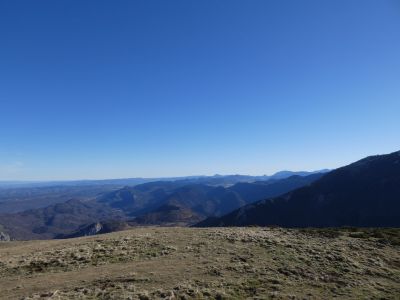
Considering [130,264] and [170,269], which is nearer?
[170,269]

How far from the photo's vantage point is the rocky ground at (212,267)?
23.5 metres

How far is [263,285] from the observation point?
24453mm

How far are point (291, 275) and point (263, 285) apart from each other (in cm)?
324

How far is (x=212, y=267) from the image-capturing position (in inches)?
1097

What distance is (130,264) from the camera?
97.6ft

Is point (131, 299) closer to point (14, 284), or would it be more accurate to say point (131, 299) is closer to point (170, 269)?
point (170, 269)

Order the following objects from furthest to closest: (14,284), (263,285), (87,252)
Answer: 1. (87,252)
2. (14,284)
3. (263,285)

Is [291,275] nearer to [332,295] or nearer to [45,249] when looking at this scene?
[332,295]

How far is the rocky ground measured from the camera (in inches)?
925

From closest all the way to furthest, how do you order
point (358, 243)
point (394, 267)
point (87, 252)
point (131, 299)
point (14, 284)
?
point (131, 299), point (14, 284), point (394, 267), point (87, 252), point (358, 243)

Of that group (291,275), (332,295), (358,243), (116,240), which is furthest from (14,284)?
(358,243)

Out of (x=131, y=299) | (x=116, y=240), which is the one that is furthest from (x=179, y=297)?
(x=116, y=240)

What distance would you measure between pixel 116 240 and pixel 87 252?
4805 millimetres

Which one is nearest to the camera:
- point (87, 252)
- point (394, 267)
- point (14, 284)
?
point (14, 284)
